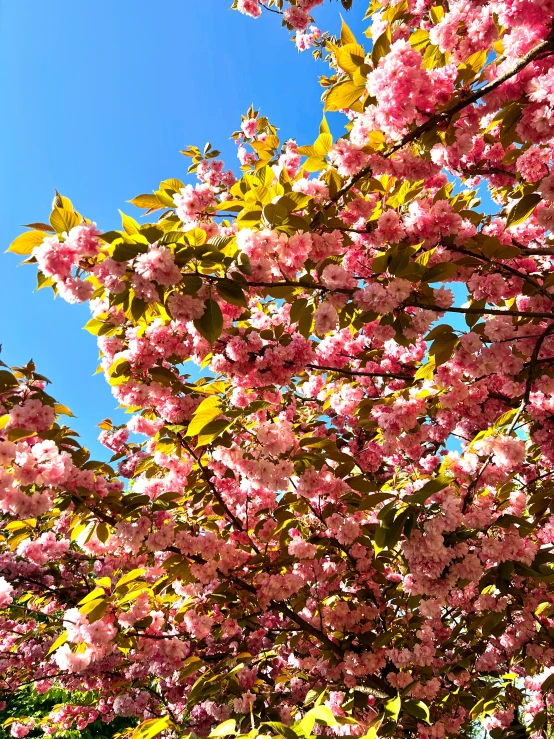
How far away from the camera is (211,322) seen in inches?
94.0

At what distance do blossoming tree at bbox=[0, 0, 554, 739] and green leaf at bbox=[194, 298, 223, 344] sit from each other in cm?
1

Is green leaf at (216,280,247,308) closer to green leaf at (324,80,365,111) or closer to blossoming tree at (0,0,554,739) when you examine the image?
blossoming tree at (0,0,554,739)

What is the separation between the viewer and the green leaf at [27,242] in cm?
229

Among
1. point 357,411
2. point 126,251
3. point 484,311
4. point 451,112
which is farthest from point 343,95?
point 357,411

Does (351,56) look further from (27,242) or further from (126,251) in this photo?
(27,242)

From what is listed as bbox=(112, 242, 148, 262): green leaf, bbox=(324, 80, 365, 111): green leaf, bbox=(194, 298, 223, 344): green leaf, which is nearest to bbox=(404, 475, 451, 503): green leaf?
bbox=(194, 298, 223, 344): green leaf

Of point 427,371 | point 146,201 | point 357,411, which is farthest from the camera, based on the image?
point 357,411

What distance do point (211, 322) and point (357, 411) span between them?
6.04 feet

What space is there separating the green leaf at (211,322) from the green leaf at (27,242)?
0.89 m

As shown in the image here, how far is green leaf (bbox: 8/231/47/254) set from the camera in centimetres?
229

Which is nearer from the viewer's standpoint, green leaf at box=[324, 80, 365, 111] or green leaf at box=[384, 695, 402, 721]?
green leaf at box=[384, 695, 402, 721]

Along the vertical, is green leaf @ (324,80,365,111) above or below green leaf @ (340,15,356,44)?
below

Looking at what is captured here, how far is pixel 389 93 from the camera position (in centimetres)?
238

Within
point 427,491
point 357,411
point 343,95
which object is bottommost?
point 427,491
